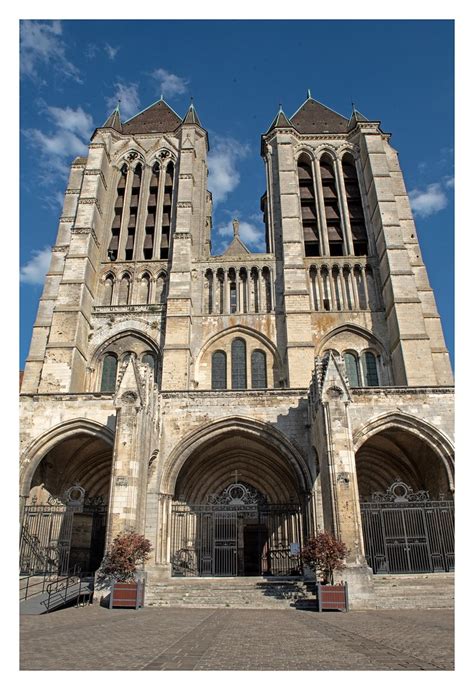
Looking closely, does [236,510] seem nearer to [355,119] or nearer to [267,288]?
[267,288]

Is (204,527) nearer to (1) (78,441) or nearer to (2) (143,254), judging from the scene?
(1) (78,441)

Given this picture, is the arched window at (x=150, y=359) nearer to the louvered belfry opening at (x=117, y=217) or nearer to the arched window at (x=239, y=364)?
the arched window at (x=239, y=364)

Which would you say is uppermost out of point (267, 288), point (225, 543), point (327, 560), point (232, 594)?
point (267, 288)

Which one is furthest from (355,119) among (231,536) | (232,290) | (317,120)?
(231,536)

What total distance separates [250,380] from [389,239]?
9899 mm

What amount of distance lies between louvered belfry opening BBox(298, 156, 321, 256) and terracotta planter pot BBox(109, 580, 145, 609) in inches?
770

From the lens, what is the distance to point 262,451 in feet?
61.1

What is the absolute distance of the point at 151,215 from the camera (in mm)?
28125

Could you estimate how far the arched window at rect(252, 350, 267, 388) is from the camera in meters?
22.2

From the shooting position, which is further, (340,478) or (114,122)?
(114,122)

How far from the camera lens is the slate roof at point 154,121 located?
31438 millimetres

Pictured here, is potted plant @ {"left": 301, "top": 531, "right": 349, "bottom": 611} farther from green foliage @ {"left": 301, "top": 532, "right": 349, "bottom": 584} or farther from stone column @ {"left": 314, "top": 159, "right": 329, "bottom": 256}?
stone column @ {"left": 314, "top": 159, "right": 329, "bottom": 256}

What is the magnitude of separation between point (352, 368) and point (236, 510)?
9415 mm

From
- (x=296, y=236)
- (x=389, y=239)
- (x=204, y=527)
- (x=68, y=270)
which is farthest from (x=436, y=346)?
(x=68, y=270)
